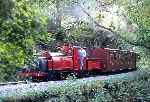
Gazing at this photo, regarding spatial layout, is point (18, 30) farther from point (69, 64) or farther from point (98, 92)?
point (69, 64)

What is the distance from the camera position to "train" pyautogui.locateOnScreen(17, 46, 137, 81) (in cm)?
2297

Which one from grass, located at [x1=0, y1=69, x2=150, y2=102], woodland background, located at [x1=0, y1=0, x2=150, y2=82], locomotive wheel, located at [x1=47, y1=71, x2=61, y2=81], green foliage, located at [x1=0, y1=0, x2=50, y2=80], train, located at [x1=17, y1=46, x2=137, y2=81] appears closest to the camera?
green foliage, located at [x1=0, y1=0, x2=50, y2=80]

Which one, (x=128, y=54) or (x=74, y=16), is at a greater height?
(x=74, y=16)

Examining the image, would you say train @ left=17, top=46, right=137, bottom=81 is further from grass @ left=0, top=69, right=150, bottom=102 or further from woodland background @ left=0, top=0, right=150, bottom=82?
grass @ left=0, top=69, right=150, bottom=102

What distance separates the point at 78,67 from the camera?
2370cm

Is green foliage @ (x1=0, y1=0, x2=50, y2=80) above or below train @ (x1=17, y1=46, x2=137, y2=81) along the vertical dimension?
above

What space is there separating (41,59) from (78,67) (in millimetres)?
2008

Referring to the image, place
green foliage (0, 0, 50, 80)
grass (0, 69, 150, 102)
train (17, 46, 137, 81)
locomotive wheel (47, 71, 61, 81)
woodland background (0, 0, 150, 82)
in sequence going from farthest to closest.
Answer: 1. locomotive wheel (47, 71, 61, 81)
2. train (17, 46, 137, 81)
3. grass (0, 69, 150, 102)
4. woodland background (0, 0, 150, 82)
5. green foliage (0, 0, 50, 80)

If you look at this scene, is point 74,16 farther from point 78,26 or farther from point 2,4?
point 2,4

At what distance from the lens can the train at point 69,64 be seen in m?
23.0

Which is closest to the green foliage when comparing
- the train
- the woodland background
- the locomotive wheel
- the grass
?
the woodland background

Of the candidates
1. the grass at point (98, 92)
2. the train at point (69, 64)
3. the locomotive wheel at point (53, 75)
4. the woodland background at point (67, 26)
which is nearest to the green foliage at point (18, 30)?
the woodland background at point (67, 26)

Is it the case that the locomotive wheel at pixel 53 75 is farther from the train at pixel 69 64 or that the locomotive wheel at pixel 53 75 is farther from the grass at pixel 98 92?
the grass at pixel 98 92

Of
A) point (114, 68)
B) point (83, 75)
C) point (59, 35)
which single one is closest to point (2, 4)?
point (83, 75)
